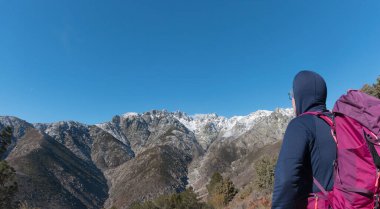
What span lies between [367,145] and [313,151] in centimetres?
56

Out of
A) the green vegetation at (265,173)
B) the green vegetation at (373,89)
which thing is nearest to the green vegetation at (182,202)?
the green vegetation at (265,173)

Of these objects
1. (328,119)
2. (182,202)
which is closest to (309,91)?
(328,119)

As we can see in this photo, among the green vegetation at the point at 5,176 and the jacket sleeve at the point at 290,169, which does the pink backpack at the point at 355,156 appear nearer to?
the jacket sleeve at the point at 290,169

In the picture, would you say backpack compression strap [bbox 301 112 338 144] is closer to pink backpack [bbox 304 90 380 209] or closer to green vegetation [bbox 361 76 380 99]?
pink backpack [bbox 304 90 380 209]

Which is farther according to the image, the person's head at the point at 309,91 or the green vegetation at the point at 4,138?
the green vegetation at the point at 4,138

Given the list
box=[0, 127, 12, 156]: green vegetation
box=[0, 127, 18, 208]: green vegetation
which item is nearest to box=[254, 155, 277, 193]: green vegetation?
box=[0, 127, 18, 208]: green vegetation

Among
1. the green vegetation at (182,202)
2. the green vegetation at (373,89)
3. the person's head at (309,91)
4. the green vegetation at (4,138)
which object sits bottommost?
the green vegetation at (182,202)

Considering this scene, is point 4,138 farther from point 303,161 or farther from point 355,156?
point 355,156

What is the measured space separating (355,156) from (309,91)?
90cm

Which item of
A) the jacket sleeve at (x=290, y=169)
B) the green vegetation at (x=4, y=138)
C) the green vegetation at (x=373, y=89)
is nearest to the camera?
the jacket sleeve at (x=290, y=169)

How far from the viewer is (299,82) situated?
150 inches

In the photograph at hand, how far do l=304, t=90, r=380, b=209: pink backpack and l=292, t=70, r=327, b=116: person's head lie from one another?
34 cm

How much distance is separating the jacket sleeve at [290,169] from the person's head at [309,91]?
386mm

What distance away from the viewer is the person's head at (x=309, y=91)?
3.77m
